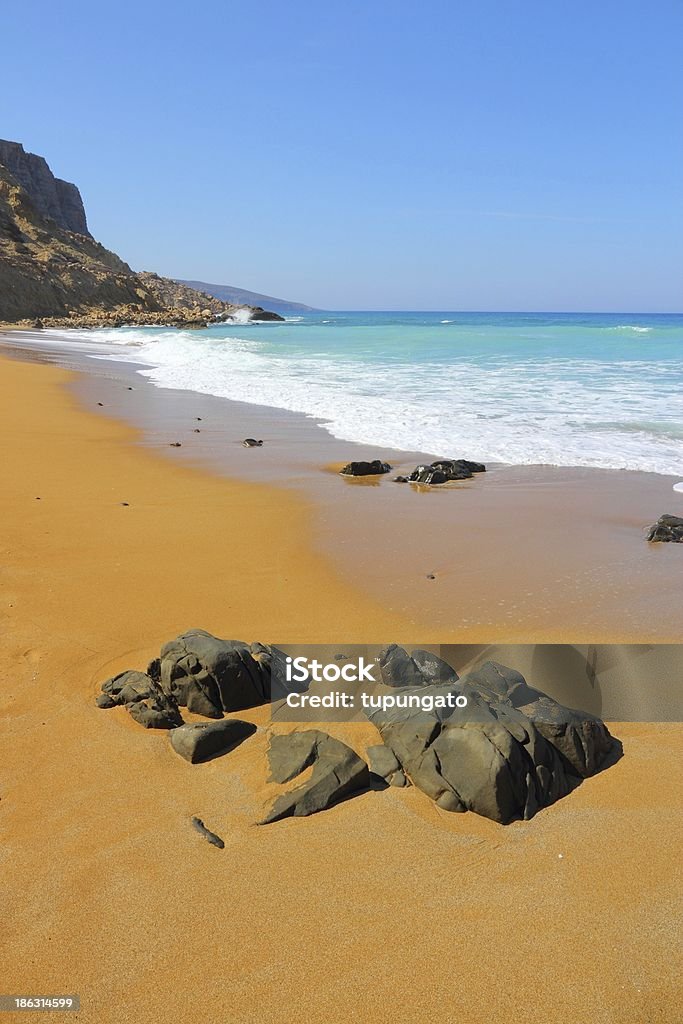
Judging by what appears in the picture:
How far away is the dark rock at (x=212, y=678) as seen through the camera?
330 centimetres

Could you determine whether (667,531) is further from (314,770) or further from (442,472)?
(314,770)

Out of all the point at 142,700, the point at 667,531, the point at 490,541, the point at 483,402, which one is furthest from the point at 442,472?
the point at 483,402

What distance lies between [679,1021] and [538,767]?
0.94 metres

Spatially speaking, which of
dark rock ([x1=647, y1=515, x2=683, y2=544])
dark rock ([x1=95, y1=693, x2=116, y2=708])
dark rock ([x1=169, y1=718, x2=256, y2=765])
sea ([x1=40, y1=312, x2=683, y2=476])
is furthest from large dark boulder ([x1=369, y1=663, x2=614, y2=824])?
sea ([x1=40, y1=312, x2=683, y2=476])

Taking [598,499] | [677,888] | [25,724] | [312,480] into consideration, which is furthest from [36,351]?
[677,888]

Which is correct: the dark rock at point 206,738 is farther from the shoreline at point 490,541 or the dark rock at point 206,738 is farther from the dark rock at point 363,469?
the dark rock at point 363,469

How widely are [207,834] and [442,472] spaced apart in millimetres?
5521

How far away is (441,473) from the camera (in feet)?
24.9

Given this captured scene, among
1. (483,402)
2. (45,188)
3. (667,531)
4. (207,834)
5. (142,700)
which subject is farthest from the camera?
(45,188)

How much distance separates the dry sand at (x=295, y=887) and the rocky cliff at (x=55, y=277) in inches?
2156

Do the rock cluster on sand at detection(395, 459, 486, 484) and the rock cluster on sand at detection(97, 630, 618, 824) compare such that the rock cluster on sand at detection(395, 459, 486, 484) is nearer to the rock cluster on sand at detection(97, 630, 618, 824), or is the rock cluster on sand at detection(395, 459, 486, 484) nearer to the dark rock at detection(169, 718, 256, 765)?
the rock cluster on sand at detection(97, 630, 618, 824)

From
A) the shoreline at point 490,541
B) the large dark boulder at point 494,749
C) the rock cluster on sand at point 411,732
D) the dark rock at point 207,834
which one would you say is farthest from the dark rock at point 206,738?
the shoreline at point 490,541

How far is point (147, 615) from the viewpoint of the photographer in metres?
4.23

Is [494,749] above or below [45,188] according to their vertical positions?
below
